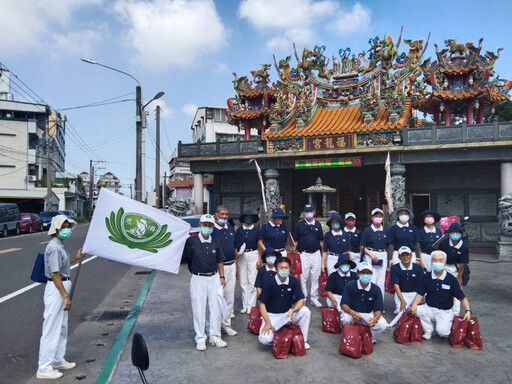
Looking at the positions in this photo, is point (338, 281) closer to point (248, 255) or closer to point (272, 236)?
point (272, 236)

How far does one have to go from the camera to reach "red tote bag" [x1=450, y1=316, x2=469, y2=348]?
19.3 feet

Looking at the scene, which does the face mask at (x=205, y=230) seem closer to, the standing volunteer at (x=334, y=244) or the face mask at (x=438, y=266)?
the standing volunteer at (x=334, y=244)

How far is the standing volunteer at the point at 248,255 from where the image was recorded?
7816mm

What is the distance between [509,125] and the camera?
16.2 meters

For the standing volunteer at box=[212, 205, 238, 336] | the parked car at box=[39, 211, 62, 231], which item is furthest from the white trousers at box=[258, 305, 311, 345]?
the parked car at box=[39, 211, 62, 231]

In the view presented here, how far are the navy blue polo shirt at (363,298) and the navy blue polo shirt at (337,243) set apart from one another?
88.9 inches

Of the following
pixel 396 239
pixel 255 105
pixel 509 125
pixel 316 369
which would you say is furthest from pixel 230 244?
pixel 255 105

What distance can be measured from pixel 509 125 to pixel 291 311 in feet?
47.9

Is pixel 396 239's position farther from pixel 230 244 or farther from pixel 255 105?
pixel 255 105

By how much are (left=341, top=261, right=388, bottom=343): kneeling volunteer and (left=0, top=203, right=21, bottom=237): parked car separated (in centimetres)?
2589

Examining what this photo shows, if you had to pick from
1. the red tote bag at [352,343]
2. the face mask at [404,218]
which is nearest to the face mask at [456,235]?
the face mask at [404,218]

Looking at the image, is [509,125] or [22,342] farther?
[509,125]

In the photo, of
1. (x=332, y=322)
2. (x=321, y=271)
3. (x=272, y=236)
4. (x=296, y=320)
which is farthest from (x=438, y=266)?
(x=272, y=236)

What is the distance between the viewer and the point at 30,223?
30.0m
